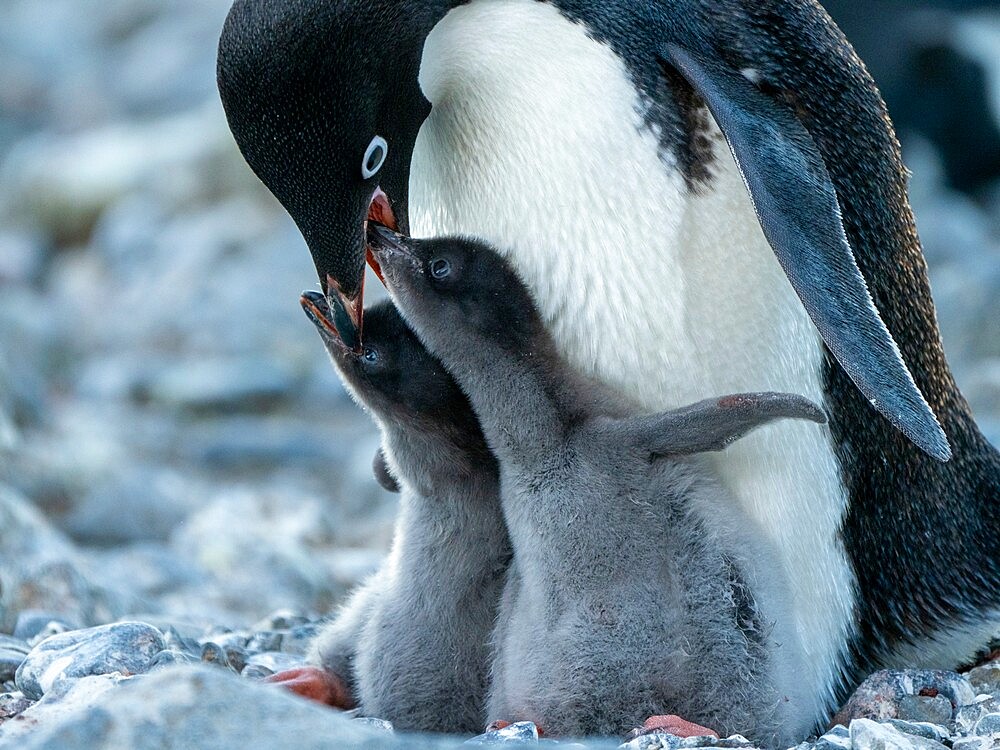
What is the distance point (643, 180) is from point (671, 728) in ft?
3.11

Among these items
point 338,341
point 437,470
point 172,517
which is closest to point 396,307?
point 338,341

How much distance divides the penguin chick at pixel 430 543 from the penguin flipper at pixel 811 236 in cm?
63

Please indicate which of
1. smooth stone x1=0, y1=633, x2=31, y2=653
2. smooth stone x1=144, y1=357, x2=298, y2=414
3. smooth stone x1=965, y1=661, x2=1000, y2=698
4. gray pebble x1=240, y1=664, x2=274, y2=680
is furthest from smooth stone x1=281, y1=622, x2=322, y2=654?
smooth stone x1=144, y1=357, x2=298, y2=414

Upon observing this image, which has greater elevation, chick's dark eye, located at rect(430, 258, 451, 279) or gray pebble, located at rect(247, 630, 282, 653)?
chick's dark eye, located at rect(430, 258, 451, 279)

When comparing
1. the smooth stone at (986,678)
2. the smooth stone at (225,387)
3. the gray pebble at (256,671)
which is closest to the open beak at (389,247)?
the gray pebble at (256,671)

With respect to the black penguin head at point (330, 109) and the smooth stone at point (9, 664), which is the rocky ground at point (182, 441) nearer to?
the smooth stone at point (9, 664)

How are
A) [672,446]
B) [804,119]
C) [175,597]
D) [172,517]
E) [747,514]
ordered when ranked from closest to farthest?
1. [672,446]
2. [747,514]
3. [804,119]
4. [175,597]
5. [172,517]

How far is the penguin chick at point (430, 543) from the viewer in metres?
2.75

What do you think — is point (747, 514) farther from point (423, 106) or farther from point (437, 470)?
point (423, 106)

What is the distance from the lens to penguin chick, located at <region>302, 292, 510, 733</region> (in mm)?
2750

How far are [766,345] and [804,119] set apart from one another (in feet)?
1.43

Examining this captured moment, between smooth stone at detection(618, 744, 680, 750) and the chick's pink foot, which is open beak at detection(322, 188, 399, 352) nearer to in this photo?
the chick's pink foot

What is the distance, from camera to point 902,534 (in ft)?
9.84

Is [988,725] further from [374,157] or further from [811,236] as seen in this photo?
[374,157]
